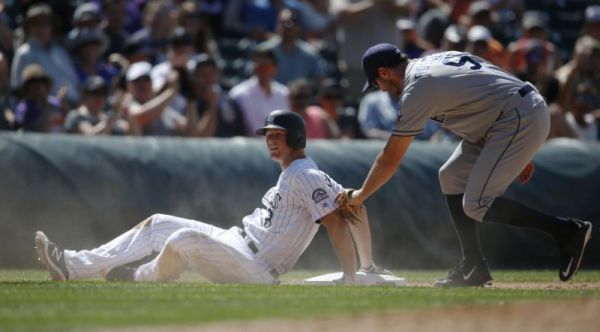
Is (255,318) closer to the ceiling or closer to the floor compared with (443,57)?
closer to the floor

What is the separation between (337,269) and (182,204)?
1691 mm

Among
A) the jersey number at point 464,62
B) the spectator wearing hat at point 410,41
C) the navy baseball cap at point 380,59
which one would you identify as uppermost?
the navy baseball cap at point 380,59

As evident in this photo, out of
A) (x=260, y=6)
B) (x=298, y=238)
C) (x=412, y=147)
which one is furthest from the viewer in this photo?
(x=260, y=6)

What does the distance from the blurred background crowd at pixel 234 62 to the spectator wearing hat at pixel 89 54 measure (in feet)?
0.06

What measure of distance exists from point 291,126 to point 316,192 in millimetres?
556

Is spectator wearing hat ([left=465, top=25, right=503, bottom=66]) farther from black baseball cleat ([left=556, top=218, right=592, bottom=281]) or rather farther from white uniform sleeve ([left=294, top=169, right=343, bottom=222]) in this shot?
white uniform sleeve ([left=294, top=169, right=343, bottom=222])

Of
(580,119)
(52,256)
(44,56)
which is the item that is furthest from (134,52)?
(52,256)

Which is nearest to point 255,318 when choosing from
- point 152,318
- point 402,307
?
point 152,318

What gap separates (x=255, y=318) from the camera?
242 inches

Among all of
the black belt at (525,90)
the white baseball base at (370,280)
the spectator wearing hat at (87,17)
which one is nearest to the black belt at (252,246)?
the white baseball base at (370,280)

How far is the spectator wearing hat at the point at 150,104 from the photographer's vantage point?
496 inches

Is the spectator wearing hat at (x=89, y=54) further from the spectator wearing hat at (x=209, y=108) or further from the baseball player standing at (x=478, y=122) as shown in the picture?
the baseball player standing at (x=478, y=122)

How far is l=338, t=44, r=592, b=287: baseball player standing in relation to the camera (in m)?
7.95

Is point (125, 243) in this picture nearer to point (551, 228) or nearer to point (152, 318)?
point (152, 318)
